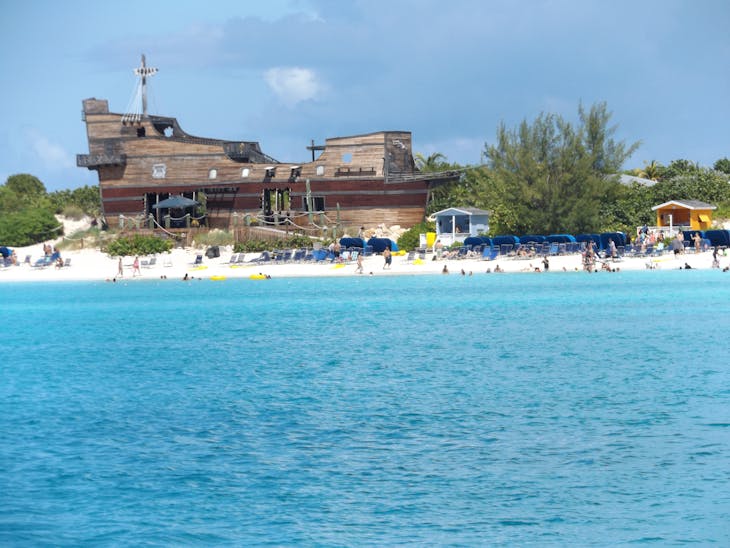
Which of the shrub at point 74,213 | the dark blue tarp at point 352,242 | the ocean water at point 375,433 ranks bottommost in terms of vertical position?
the ocean water at point 375,433

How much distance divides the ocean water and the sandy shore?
15.0 metres

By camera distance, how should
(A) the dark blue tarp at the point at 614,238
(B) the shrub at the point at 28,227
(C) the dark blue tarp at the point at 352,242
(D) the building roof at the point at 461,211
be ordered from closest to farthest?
(A) the dark blue tarp at the point at 614,238
(C) the dark blue tarp at the point at 352,242
(D) the building roof at the point at 461,211
(B) the shrub at the point at 28,227

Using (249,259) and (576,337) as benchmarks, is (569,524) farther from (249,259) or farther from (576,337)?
(249,259)

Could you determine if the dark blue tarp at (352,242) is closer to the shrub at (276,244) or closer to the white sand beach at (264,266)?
the white sand beach at (264,266)

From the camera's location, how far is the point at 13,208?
74000 mm

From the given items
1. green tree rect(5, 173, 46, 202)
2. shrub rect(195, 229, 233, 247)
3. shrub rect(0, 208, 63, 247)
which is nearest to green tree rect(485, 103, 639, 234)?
shrub rect(195, 229, 233, 247)

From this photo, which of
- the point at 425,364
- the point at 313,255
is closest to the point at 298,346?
the point at 425,364

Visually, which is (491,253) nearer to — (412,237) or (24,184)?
(412,237)

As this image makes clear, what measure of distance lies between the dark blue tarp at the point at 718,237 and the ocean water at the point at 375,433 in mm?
17053

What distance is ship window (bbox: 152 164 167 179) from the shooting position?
63.0 m

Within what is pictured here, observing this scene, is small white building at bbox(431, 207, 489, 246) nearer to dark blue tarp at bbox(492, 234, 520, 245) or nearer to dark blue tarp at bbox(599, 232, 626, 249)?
dark blue tarp at bbox(492, 234, 520, 245)

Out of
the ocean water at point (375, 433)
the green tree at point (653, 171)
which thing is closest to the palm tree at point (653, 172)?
the green tree at point (653, 171)

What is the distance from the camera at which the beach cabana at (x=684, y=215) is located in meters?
53.4

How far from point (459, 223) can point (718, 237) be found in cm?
1348
